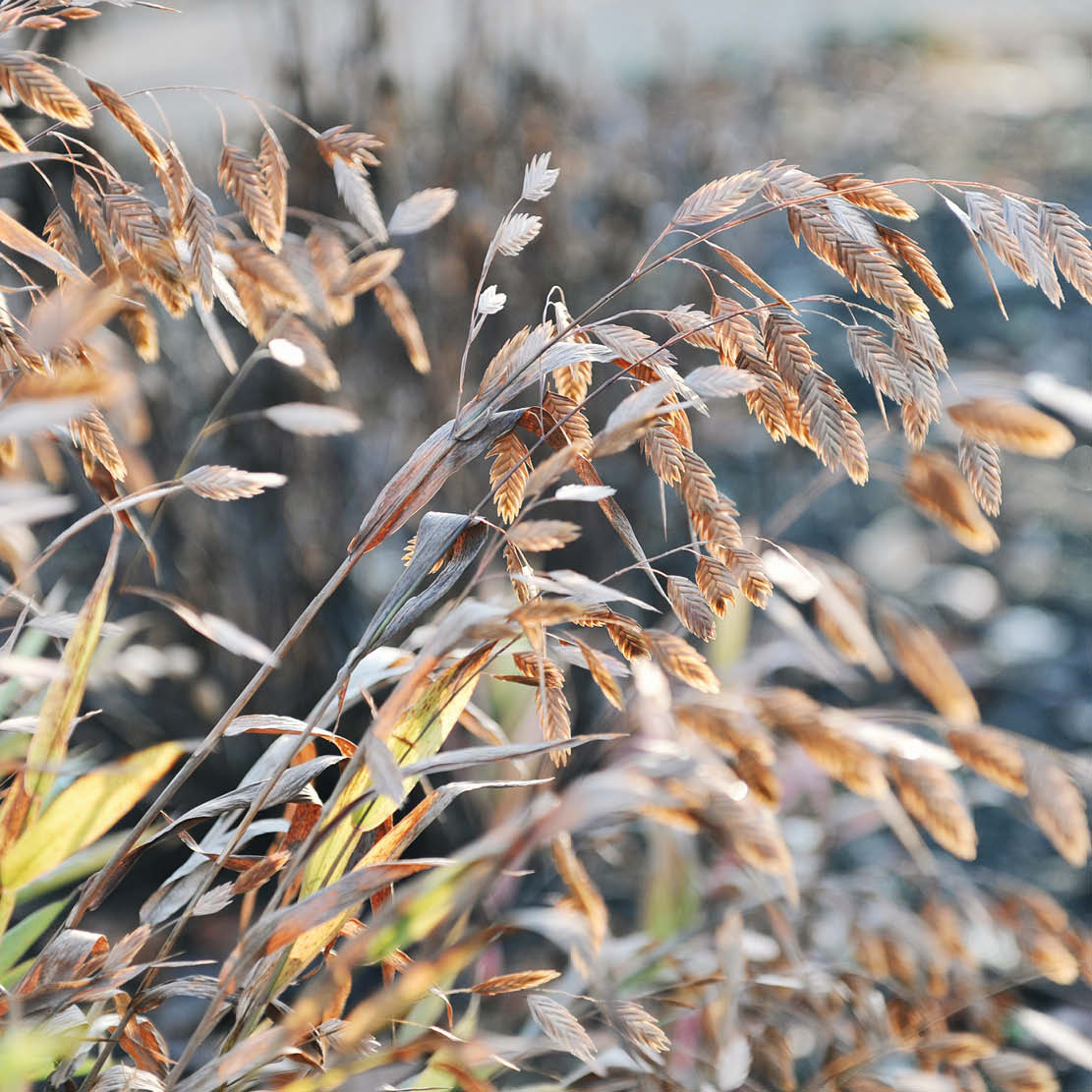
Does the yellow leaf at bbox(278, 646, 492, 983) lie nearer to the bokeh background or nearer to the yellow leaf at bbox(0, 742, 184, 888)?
the yellow leaf at bbox(0, 742, 184, 888)

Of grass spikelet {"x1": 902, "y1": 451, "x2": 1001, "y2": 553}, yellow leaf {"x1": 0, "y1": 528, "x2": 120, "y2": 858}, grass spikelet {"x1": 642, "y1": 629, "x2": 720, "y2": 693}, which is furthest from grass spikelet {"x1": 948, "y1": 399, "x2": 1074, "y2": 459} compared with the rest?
yellow leaf {"x1": 0, "y1": 528, "x2": 120, "y2": 858}

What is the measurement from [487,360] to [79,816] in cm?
114

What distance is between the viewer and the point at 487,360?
1.68 m

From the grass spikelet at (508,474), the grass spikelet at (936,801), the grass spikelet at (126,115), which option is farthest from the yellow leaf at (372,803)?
the grass spikelet at (126,115)

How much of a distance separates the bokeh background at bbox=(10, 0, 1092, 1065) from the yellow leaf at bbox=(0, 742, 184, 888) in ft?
1.55

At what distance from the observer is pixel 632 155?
206 centimetres

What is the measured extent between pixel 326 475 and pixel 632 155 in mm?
900

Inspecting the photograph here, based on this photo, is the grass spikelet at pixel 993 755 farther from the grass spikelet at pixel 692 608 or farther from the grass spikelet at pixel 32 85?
the grass spikelet at pixel 32 85

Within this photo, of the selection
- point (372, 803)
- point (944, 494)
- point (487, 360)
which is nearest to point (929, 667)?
point (944, 494)

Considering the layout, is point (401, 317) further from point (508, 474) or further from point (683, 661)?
point (683, 661)

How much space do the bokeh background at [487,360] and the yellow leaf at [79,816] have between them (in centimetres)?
47

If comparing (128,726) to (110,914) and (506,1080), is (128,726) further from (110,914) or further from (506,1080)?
(506,1080)

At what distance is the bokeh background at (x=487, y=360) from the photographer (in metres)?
1.59

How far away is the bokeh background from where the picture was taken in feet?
5.23
